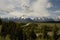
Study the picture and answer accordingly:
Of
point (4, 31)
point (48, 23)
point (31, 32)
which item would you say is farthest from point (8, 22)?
point (48, 23)

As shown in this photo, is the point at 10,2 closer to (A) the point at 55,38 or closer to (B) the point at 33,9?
(B) the point at 33,9

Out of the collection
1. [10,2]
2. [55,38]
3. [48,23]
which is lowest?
[55,38]

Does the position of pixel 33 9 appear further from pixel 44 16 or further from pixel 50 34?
pixel 50 34

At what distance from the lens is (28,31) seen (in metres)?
9.13

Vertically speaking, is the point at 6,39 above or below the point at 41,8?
below

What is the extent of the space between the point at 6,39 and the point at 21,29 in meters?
0.66

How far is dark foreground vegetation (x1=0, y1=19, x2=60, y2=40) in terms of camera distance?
9.08 m

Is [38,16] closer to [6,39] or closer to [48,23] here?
[48,23]

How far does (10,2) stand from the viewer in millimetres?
9523

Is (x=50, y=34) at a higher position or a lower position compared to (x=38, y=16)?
lower

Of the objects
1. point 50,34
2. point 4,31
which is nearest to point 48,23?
point 50,34

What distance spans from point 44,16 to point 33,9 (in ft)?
1.66

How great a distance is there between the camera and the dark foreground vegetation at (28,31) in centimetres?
908

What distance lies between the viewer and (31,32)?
9.13m
